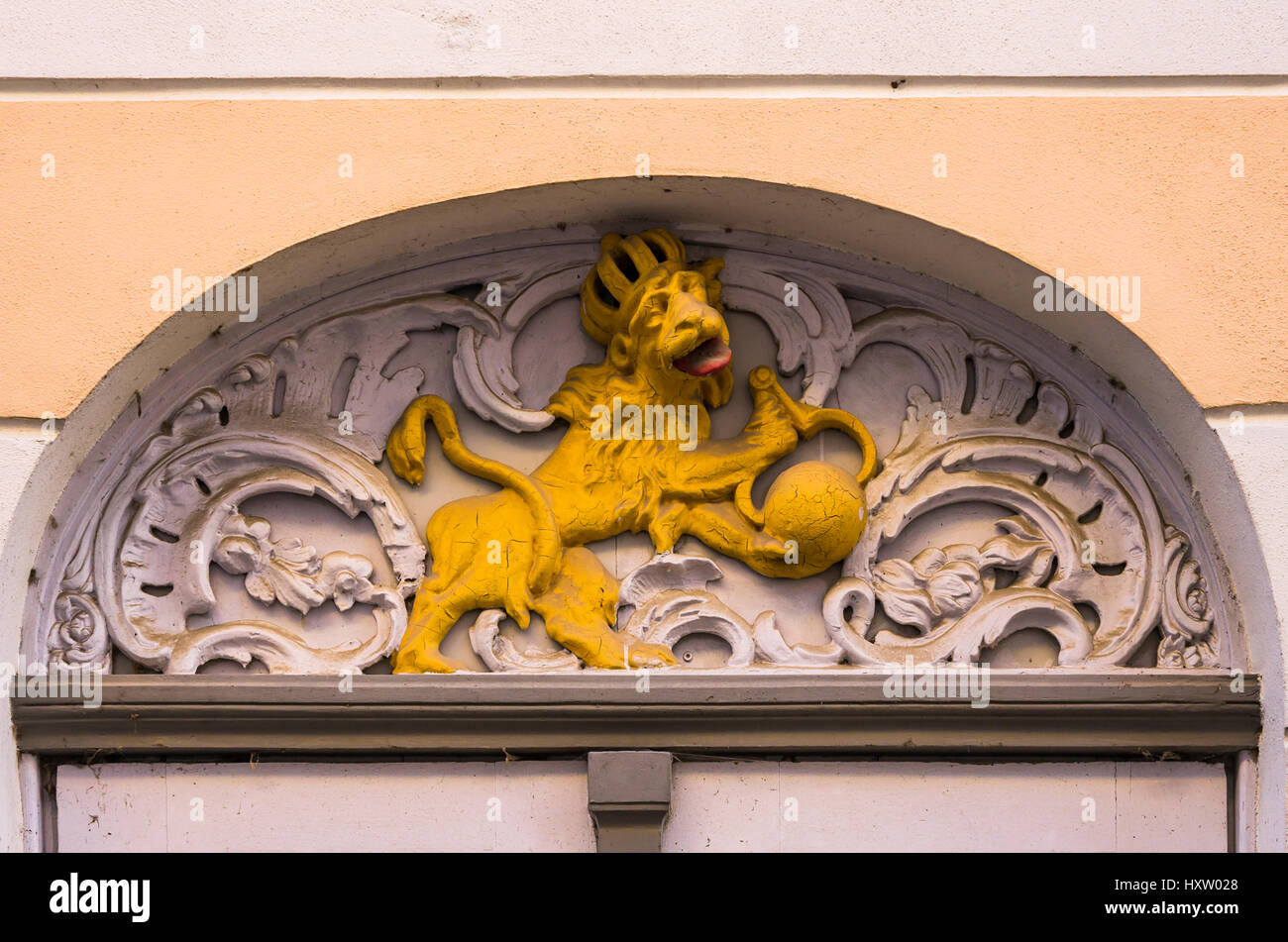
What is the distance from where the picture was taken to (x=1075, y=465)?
4094 mm

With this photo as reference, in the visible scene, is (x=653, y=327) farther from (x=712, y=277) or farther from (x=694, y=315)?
(x=712, y=277)

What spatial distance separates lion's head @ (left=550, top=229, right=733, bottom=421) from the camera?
13.0 ft

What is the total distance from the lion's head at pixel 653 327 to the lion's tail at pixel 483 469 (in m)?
0.19

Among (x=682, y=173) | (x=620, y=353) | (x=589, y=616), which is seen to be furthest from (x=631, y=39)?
(x=589, y=616)

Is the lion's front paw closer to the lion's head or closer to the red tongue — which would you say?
the lion's head

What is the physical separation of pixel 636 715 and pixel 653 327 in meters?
0.83

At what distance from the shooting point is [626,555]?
409 cm

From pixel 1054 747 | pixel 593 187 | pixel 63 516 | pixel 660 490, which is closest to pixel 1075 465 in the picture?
pixel 1054 747

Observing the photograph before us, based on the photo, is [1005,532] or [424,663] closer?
[424,663]

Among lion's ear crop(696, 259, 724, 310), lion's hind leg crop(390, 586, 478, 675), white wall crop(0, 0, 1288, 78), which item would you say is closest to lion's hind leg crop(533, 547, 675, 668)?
lion's hind leg crop(390, 586, 478, 675)

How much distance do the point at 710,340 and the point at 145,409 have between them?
4.02ft

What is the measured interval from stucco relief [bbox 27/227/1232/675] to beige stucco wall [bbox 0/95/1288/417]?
261 millimetres

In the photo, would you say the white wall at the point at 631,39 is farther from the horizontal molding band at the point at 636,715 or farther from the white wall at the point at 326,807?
the white wall at the point at 326,807

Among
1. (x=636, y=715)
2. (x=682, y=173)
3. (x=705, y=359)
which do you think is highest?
(x=682, y=173)
